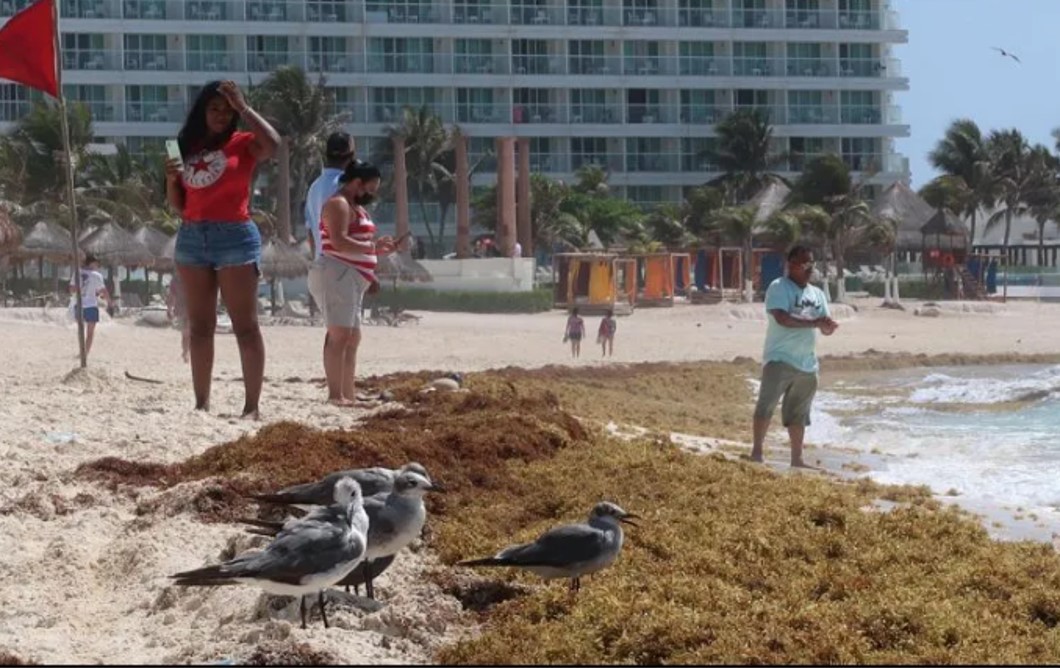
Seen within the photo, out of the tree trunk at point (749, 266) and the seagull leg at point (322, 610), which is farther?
the tree trunk at point (749, 266)

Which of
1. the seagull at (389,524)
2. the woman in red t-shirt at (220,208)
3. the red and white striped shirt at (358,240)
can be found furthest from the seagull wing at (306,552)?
the red and white striped shirt at (358,240)

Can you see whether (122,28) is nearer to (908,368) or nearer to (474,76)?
(474,76)

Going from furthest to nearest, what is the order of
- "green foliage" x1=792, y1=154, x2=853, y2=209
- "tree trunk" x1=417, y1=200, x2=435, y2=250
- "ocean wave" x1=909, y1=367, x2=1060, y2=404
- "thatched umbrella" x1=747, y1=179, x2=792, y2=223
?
"tree trunk" x1=417, y1=200, x2=435, y2=250 < "green foliage" x1=792, y1=154, x2=853, y2=209 < "thatched umbrella" x1=747, y1=179, x2=792, y2=223 < "ocean wave" x1=909, y1=367, x2=1060, y2=404

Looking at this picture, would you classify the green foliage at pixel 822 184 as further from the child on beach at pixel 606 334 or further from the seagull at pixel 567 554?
the seagull at pixel 567 554

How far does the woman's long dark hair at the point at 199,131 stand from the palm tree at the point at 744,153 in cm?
6359

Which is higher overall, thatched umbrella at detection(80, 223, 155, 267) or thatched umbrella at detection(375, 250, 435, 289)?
thatched umbrella at detection(80, 223, 155, 267)

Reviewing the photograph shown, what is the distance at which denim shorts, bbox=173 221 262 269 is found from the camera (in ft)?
31.5

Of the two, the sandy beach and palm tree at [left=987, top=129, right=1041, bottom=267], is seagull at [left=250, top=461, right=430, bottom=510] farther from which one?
palm tree at [left=987, top=129, right=1041, bottom=267]

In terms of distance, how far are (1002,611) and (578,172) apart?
216 ft

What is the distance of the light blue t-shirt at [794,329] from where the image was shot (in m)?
11.8

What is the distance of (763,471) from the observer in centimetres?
1005

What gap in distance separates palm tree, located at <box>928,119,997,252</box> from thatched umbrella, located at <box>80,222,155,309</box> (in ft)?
140

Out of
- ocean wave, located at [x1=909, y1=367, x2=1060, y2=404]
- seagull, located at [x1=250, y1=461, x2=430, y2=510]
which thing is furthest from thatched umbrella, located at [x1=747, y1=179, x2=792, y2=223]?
seagull, located at [x1=250, y1=461, x2=430, y2=510]

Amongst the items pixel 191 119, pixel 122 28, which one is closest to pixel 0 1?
pixel 122 28
